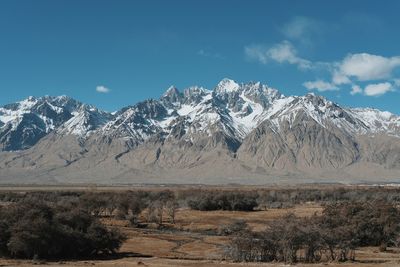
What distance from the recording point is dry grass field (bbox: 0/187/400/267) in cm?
7338

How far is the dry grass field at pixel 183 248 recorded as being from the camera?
7338 cm

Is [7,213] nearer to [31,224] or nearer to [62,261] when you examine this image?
[31,224]

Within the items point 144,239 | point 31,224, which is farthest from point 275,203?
point 31,224

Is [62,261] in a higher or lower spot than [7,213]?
lower

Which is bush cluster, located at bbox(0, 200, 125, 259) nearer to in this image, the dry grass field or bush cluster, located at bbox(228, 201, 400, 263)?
the dry grass field

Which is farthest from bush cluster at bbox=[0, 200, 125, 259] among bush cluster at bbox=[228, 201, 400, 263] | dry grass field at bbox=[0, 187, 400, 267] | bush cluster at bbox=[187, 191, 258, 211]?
bush cluster at bbox=[187, 191, 258, 211]

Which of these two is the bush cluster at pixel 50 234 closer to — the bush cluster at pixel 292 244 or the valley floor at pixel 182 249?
the valley floor at pixel 182 249

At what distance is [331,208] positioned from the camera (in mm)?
110812

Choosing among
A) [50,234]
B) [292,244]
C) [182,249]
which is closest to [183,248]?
[182,249]

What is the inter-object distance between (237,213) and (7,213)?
83747mm

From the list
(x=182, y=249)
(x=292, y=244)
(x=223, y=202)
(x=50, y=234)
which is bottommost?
(x=182, y=249)

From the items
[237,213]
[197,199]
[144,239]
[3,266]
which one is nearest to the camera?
[3,266]

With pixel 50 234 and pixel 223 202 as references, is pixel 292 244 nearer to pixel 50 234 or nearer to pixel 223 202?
pixel 50 234

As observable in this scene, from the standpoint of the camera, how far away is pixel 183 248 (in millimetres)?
93625
